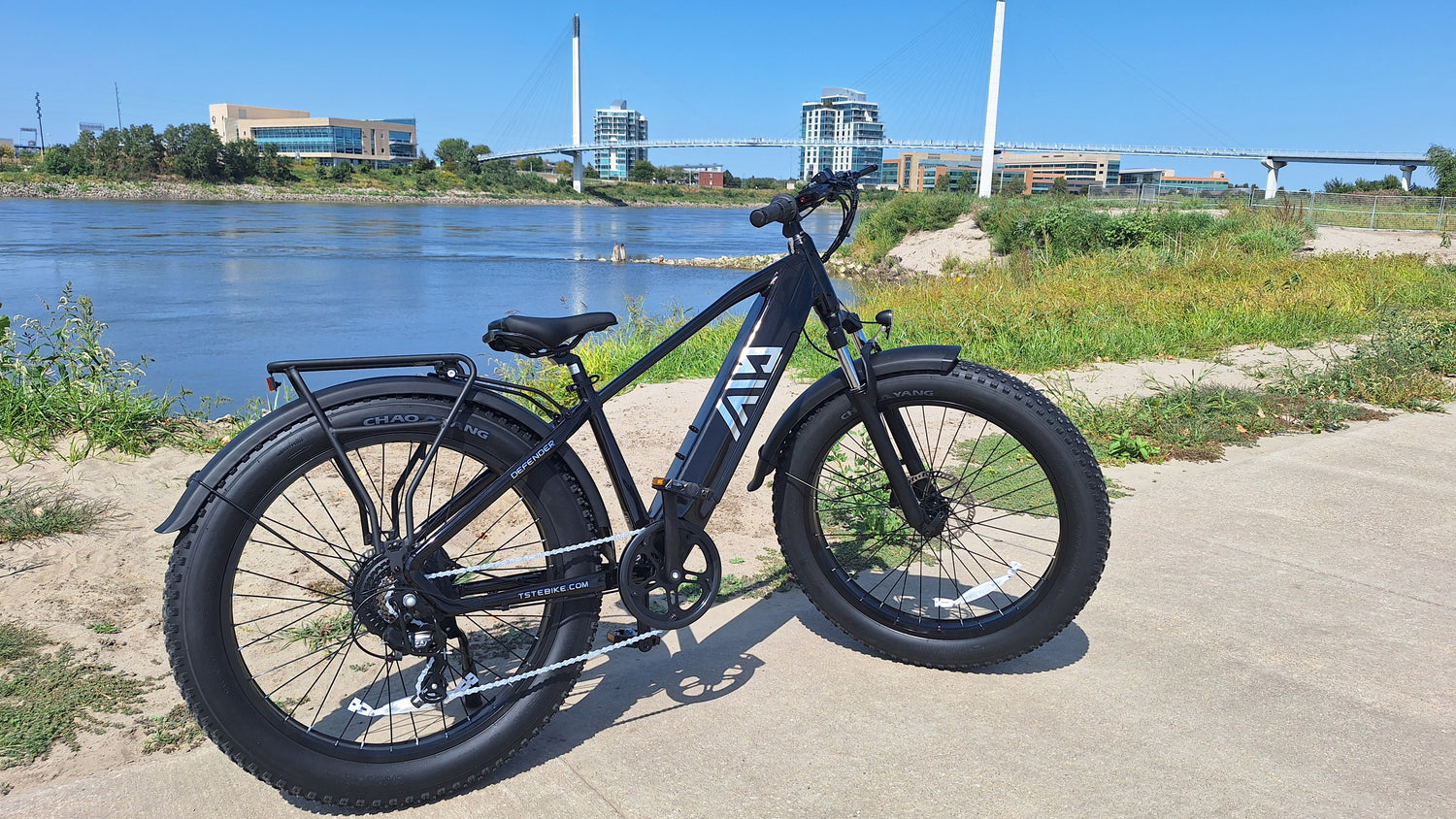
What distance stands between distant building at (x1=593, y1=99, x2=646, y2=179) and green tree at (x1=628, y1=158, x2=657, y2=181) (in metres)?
1.39

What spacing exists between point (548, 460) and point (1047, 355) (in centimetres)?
598

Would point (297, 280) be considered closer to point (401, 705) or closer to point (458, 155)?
point (401, 705)

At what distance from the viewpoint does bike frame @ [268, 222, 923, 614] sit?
233cm

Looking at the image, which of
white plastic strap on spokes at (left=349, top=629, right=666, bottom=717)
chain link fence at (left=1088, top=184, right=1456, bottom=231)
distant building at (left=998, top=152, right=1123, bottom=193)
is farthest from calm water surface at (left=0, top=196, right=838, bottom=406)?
distant building at (left=998, top=152, right=1123, bottom=193)

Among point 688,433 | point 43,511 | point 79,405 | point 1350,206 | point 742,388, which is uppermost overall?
point 1350,206

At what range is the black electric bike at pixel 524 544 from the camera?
7.16 feet

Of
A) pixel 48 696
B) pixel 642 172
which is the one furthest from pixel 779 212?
pixel 642 172

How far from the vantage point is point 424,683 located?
2365 millimetres

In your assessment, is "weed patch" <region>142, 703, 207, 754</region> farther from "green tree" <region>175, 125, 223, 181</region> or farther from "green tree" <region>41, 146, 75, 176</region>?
"green tree" <region>41, 146, 75, 176</region>

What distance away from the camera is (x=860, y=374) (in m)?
2.88

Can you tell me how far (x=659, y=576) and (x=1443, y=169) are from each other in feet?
142

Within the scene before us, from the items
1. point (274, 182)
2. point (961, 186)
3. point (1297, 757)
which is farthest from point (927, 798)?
point (274, 182)

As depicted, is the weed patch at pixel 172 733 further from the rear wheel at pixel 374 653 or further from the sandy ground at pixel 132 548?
the rear wheel at pixel 374 653

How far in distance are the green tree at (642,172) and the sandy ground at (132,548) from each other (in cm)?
11199
